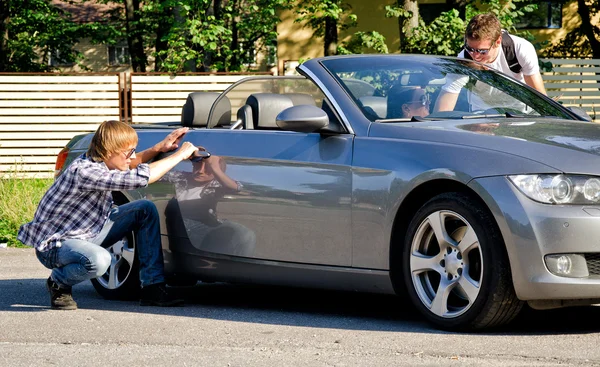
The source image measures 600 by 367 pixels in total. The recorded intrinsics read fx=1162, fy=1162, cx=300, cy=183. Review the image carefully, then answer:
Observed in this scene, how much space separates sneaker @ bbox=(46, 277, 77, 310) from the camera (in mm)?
7117

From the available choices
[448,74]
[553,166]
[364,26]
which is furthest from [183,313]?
[364,26]

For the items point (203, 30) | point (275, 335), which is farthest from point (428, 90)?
point (203, 30)

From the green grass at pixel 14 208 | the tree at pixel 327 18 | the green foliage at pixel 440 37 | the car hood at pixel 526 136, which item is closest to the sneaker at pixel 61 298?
the car hood at pixel 526 136

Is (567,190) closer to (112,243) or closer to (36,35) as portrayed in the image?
(112,243)

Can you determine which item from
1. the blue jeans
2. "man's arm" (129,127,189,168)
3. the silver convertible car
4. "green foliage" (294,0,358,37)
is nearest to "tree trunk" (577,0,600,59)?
"green foliage" (294,0,358,37)

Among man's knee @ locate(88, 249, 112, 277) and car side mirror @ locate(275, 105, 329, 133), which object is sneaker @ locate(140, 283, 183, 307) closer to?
man's knee @ locate(88, 249, 112, 277)

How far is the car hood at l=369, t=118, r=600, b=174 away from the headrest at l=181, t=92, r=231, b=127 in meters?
1.56

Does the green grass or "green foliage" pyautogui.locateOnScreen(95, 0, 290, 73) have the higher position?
"green foliage" pyautogui.locateOnScreen(95, 0, 290, 73)

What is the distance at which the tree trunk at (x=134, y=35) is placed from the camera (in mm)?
39531

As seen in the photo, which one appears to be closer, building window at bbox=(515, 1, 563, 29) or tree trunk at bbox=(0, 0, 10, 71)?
building window at bbox=(515, 1, 563, 29)

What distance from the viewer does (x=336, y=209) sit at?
622 cm

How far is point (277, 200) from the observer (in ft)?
21.4

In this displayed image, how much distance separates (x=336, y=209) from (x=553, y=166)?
1.30 m

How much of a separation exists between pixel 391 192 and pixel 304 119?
682mm
